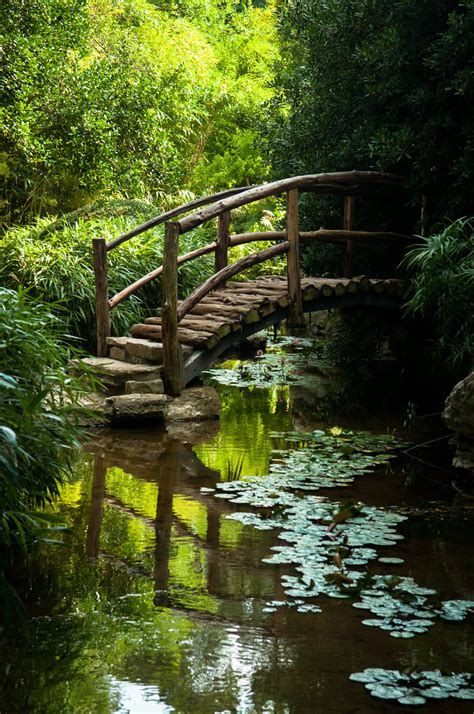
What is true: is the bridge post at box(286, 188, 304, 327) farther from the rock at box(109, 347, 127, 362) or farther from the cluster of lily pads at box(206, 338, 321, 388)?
the rock at box(109, 347, 127, 362)

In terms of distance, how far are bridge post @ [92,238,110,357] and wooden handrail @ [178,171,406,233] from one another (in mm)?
1137

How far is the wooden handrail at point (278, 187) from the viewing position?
7289 millimetres

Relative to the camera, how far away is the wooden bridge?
731cm

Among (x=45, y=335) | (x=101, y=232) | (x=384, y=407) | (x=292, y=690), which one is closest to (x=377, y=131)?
(x=384, y=407)

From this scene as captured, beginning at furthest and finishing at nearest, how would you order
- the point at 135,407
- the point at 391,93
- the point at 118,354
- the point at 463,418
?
the point at 391,93
the point at 118,354
the point at 135,407
the point at 463,418

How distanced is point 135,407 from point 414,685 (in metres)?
4.38

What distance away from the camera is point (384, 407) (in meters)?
8.20

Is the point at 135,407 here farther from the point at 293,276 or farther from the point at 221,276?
the point at 293,276

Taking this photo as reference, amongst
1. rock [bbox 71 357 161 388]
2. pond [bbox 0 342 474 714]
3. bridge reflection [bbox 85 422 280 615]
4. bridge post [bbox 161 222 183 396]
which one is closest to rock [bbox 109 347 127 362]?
rock [bbox 71 357 161 388]

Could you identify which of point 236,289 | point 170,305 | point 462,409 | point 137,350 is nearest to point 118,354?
point 137,350

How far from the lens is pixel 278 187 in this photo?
25.5ft

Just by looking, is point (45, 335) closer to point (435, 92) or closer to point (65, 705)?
point (65, 705)

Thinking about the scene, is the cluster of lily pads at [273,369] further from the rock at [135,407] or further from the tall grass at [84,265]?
the rock at [135,407]

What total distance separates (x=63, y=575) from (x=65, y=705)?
113 centimetres
